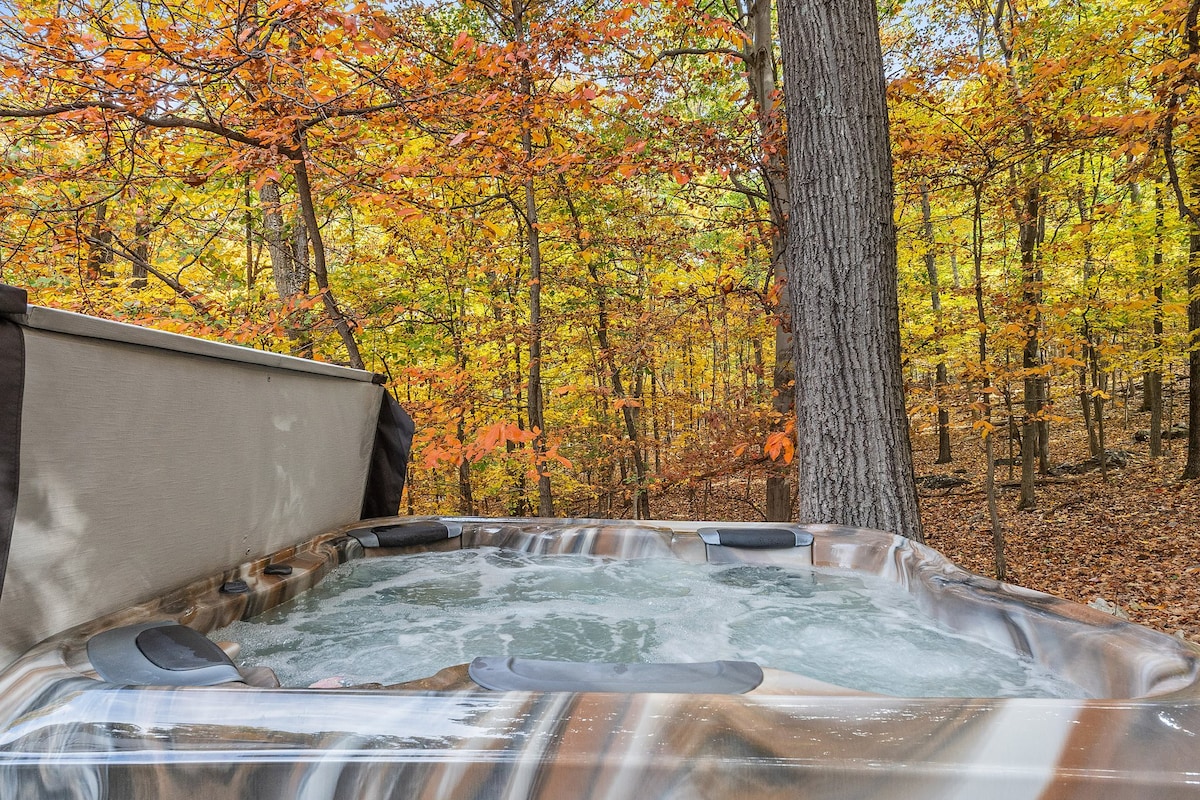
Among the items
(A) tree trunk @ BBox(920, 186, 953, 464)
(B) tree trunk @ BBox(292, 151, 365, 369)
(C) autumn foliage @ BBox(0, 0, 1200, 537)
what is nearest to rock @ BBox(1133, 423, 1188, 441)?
(C) autumn foliage @ BBox(0, 0, 1200, 537)

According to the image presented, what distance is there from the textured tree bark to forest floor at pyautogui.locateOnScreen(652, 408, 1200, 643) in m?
2.29

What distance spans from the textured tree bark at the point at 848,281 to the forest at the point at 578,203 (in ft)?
0.56

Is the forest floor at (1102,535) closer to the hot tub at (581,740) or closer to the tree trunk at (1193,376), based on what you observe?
the tree trunk at (1193,376)

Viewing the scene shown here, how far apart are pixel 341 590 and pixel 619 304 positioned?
12.2 ft

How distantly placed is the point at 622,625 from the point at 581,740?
1074 millimetres

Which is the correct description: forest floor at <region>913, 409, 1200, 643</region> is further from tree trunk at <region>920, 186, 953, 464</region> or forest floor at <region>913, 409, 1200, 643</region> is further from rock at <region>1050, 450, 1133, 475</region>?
tree trunk at <region>920, 186, 953, 464</region>

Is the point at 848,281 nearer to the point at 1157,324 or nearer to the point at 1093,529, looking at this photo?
the point at 1093,529

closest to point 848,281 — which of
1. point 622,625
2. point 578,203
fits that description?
point 622,625

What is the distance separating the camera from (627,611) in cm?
196

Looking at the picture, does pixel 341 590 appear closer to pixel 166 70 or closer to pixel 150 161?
pixel 166 70

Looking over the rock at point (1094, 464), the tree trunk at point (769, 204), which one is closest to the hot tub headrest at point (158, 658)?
the tree trunk at point (769, 204)

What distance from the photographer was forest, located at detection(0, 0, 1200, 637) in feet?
10.00

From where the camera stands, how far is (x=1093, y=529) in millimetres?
5484

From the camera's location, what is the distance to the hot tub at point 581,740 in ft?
2.54
